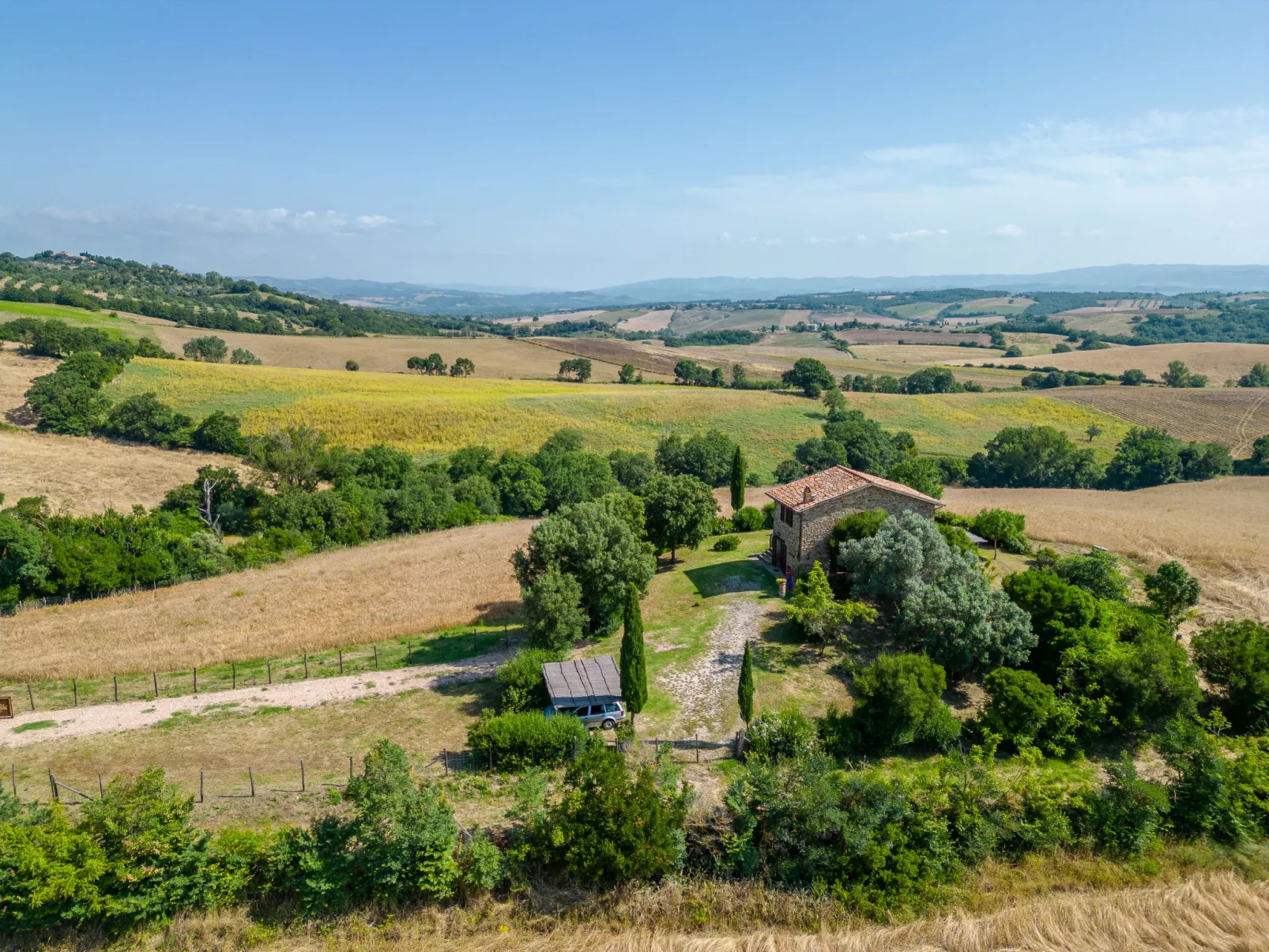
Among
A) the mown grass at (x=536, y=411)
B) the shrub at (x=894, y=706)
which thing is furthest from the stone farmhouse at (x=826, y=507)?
the mown grass at (x=536, y=411)

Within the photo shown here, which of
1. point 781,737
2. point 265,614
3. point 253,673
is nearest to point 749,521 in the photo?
point 781,737

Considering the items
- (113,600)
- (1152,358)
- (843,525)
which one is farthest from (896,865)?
(1152,358)

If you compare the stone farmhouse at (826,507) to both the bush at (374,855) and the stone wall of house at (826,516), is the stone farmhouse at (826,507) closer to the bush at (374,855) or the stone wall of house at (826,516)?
the stone wall of house at (826,516)

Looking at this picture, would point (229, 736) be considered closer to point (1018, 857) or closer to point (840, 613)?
point (840, 613)

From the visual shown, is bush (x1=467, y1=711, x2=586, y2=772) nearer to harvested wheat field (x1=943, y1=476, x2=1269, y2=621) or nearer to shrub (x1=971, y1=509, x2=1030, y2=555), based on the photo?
shrub (x1=971, y1=509, x2=1030, y2=555)

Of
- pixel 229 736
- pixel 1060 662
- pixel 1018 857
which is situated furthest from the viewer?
pixel 1060 662

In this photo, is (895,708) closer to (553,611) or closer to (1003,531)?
(553,611)

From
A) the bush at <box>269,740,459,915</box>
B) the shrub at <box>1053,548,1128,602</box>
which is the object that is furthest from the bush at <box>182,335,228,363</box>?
the shrub at <box>1053,548,1128,602</box>
